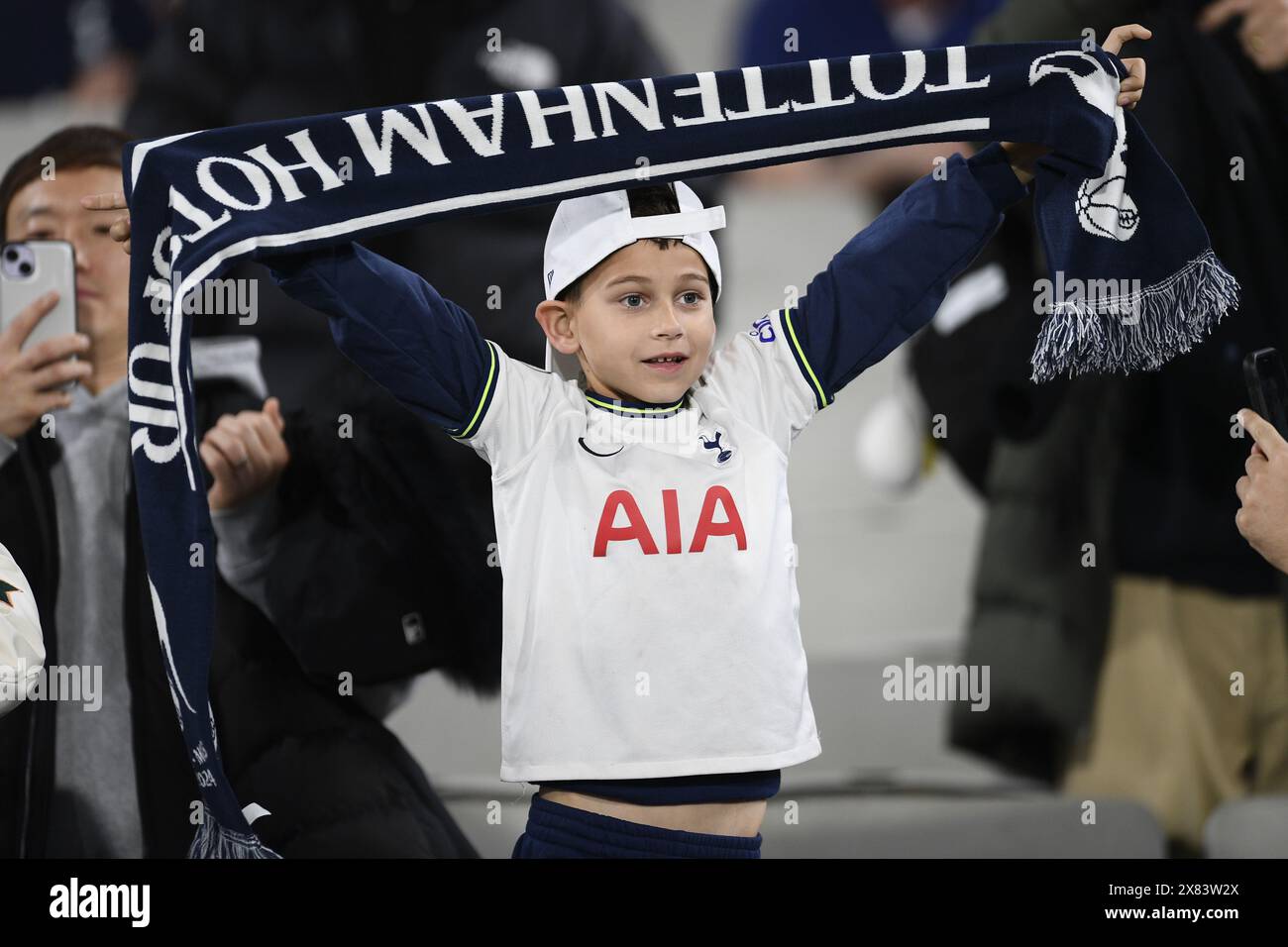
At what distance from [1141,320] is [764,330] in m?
0.47

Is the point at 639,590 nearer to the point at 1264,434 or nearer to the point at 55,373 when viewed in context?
the point at 1264,434

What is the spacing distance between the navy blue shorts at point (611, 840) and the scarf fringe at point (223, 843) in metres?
0.32

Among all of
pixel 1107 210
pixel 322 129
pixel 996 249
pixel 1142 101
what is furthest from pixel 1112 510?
pixel 322 129

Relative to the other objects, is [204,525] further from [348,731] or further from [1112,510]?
[1112,510]

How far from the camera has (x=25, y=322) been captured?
222 centimetres

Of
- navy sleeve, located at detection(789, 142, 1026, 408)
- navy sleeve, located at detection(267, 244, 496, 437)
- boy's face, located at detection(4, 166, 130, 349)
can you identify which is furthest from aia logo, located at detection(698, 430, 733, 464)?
boy's face, located at detection(4, 166, 130, 349)

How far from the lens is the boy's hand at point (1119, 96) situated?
72.2 inches

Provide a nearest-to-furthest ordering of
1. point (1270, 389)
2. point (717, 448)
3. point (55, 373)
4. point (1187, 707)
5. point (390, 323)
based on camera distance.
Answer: point (390, 323)
point (717, 448)
point (1270, 389)
point (55, 373)
point (1187, 707)

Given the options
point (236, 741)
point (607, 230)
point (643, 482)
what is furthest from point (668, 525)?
point (236, 741)

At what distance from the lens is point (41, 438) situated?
2256mm

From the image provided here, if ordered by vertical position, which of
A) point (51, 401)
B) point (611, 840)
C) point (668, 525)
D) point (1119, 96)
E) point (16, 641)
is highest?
point (1119, 96)

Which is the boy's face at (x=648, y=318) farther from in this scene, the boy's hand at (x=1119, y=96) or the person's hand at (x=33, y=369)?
the person's hand at (x=33, y=369)

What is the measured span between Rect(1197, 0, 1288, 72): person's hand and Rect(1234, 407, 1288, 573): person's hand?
38.3 inches

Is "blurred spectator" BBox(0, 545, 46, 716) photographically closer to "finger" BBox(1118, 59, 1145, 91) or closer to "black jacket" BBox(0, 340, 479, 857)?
"black jacket" BBox(0, 340, 479, 857)
